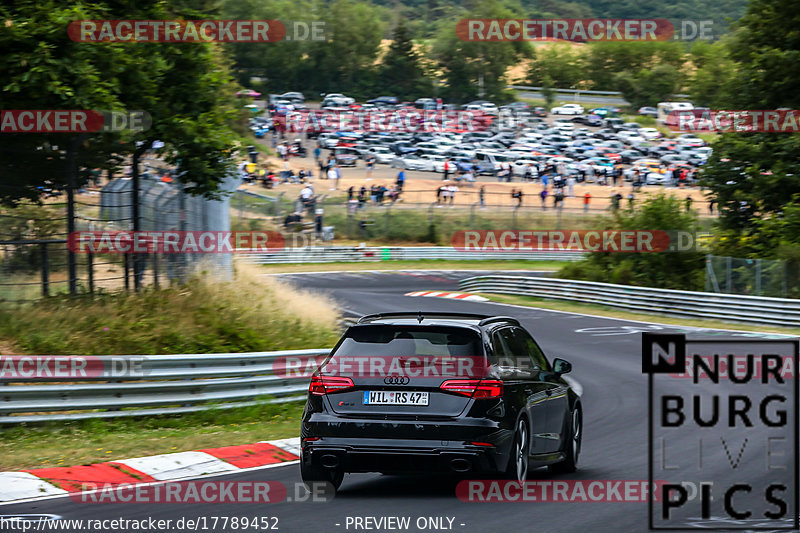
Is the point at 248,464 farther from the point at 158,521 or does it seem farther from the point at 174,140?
the point at 174,140

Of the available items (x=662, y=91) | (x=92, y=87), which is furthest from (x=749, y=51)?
(x=662, y=91)

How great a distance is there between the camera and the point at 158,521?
7582mm

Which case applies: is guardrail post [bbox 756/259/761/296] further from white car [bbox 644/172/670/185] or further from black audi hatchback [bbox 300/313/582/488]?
white car [bbox 644/172/670/185]

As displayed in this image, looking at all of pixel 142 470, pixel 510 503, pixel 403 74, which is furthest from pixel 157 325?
pixel 403 74

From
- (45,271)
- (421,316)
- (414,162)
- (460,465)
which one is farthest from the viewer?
(414,162)

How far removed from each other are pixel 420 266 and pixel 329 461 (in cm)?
4564

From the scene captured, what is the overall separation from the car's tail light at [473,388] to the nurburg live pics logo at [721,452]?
1185 mm

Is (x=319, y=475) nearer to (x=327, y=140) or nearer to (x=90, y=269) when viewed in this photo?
(x=90, y=269)

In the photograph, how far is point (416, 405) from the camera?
8344 millimetres

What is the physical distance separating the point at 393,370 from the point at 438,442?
654 mm

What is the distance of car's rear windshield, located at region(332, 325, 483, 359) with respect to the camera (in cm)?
852

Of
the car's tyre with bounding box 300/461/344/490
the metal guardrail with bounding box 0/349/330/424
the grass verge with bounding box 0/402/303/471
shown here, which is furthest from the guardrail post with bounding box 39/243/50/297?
the car's tyre with bounding box 300/461/344/490

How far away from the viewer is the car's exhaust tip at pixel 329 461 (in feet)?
27.4

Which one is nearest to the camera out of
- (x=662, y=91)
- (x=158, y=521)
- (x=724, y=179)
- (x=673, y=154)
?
(x=158, y=521)
